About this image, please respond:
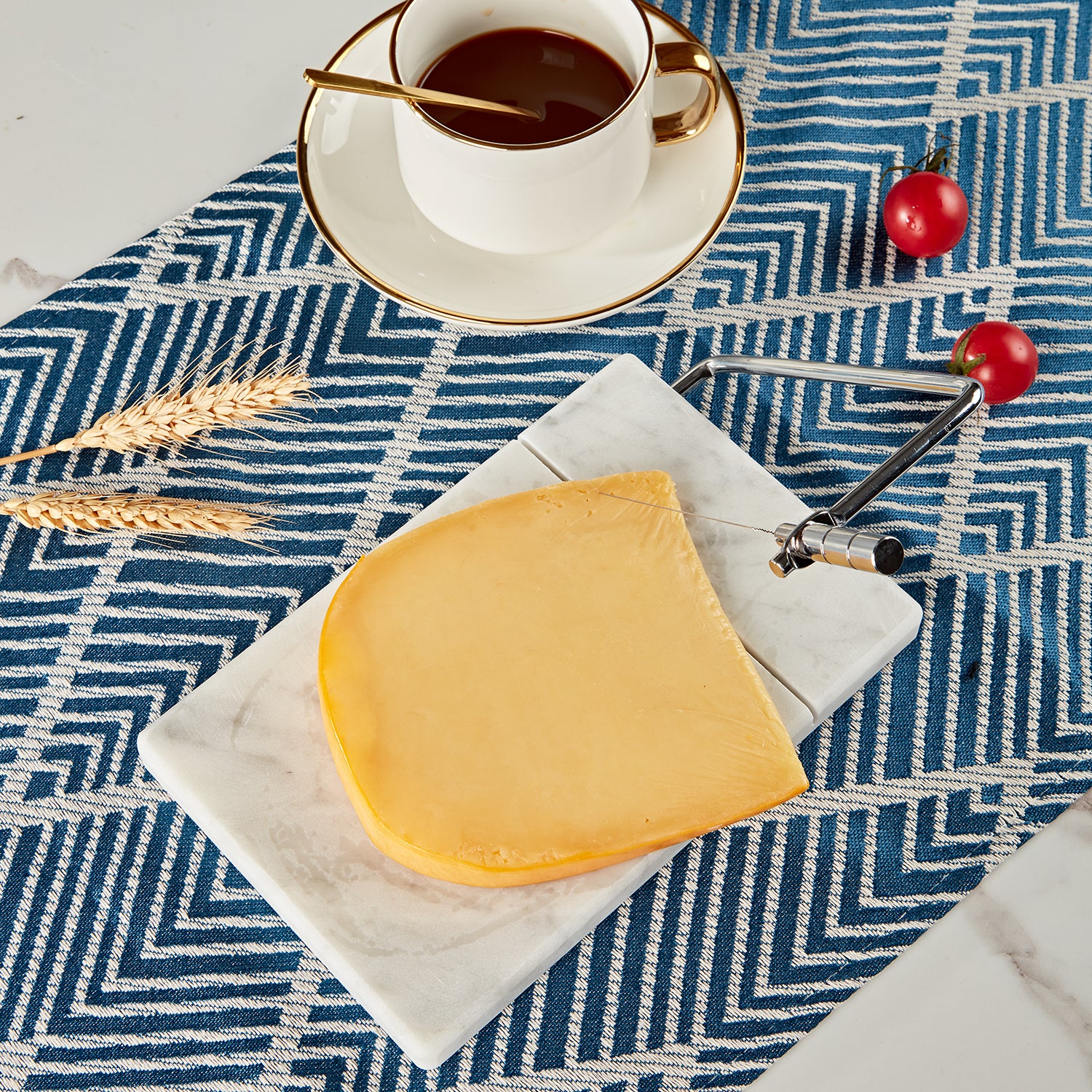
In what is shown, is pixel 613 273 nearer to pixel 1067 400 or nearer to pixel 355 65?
pixel 355 65

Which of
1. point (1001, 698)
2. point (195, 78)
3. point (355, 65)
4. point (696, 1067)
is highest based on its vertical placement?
point (355, 65)

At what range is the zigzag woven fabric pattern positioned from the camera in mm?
792

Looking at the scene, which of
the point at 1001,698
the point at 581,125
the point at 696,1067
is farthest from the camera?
the point at 1001,698

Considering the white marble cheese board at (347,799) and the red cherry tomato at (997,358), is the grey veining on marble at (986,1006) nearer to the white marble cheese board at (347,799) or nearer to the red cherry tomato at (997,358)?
the white marble cheese board at (347,799)

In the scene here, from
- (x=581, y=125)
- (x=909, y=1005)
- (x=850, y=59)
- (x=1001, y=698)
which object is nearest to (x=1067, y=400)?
(x=1001, y=698)

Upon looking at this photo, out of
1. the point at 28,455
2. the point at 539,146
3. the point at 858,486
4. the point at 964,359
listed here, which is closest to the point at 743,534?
the point at 858,486

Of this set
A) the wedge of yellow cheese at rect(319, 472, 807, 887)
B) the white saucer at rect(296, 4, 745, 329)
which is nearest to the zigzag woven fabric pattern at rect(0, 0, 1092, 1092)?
the wedge of yellow cheese at rect(319, 472, 807, 887)

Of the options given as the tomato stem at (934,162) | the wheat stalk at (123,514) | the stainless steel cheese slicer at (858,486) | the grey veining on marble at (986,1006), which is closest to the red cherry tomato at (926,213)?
the tomato stem at (934,162)

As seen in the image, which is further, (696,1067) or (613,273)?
(696,1067)

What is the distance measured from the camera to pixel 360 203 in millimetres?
567

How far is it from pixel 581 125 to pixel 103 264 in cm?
63

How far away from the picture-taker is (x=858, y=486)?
28.0 inches

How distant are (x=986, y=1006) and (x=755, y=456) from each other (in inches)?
19.3

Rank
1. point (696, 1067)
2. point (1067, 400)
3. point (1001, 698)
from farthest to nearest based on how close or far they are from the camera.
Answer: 1. point (1067, 400)
2. point (1001, 698)
3. point (696, 1067)
